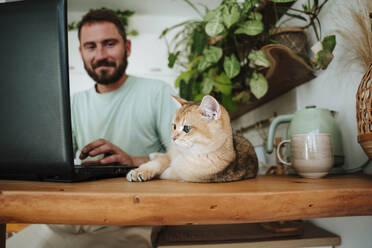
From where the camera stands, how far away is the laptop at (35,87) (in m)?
0.47

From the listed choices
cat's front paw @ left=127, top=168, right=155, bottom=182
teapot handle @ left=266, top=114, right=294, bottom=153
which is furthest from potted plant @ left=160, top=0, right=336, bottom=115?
cat's front paw @ left=127, top=168, right=155, bottom=182

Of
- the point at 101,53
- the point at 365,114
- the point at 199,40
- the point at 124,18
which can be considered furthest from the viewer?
the point at 124,18

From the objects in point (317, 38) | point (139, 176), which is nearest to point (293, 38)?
point (317, 38)

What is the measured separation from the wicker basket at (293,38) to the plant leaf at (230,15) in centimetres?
23

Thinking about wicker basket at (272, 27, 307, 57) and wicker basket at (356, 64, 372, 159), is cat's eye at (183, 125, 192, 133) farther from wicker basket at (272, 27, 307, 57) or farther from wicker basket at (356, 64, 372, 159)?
wicker basket at (272, 27, 307, 57)

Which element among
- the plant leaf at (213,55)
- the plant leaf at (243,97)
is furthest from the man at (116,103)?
the plant leaf at (213,55)

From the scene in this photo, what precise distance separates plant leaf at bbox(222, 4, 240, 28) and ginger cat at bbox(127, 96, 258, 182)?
49 centimetres

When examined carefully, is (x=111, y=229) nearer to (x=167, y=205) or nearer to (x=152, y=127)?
(x=167, y=205)

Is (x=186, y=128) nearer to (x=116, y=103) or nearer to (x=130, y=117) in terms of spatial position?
(x=130, y=117)

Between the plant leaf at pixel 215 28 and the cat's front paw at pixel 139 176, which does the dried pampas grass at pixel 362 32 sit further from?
the cat's front paw at pixel 139 176

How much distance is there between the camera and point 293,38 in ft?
3.51

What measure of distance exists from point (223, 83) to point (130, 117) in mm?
789

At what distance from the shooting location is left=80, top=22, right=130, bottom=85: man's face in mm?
1597

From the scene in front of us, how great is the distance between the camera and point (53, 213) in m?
0.41
